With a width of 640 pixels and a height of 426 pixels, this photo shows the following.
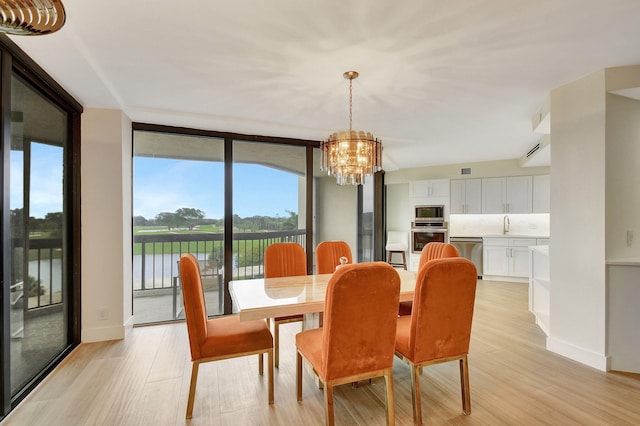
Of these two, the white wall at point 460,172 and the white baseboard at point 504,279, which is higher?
the white wall at point 460,172

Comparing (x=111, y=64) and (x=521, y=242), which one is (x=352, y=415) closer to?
(x=111, y=64)

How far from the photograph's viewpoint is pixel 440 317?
1866 millimetres

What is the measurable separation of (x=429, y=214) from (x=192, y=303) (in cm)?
570

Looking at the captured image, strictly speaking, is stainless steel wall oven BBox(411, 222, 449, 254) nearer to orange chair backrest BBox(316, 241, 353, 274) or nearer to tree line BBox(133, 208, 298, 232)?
tree line BBox(133, 208, 298, 232)

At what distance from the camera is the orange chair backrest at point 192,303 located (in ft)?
6.15

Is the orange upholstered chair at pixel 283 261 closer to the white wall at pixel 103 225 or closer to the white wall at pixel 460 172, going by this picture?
the white wall at pixel 103 225

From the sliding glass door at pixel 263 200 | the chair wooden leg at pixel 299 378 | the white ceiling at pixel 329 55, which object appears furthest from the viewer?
the sliding glass door at pixel 263 200

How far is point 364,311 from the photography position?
1.66 meters

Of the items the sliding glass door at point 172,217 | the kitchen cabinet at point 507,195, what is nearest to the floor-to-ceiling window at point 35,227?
the sliding glass door at point 172,217

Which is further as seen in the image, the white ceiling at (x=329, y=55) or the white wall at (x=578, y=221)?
the white wall at (x=578, y=221)

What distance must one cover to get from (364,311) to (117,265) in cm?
287

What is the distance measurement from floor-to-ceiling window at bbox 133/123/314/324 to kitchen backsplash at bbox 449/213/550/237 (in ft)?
13.2

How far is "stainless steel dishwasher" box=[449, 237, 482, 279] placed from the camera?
6.21 metres

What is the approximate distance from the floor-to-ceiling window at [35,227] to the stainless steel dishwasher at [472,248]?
6.38m
